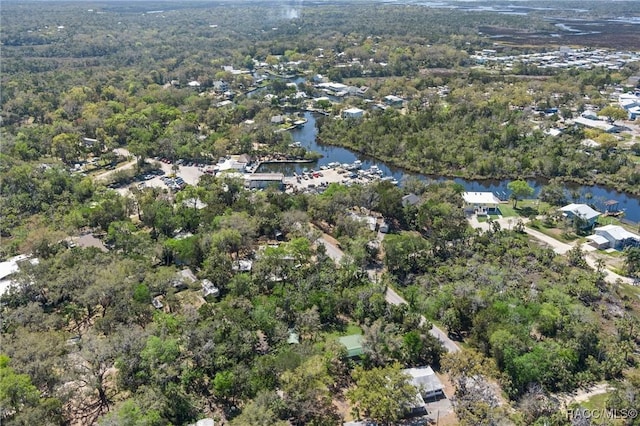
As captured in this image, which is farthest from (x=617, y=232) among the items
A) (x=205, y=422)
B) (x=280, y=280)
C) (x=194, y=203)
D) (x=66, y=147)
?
(x=66, y=147)

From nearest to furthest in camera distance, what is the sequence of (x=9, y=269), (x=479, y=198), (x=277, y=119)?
(x=9, y=269), (x=479, y=198), (x=277, y=119)

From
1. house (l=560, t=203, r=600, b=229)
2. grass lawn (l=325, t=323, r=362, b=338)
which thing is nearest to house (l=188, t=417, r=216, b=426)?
grass lawn (l=325, t=323, r=362, b=338)

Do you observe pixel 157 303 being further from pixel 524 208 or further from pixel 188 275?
pixel 524 208

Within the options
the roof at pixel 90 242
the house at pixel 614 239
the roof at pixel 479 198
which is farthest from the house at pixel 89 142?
the house at pixel 614 239

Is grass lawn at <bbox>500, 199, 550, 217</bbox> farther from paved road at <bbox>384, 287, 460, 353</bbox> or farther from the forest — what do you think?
paved road at <bbox>384, 287, 460, 353</bbox>

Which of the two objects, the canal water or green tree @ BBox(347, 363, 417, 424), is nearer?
green tree @ BBox(347, 363, 417, 424)

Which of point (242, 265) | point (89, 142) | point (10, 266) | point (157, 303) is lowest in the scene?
point (157, 303)
